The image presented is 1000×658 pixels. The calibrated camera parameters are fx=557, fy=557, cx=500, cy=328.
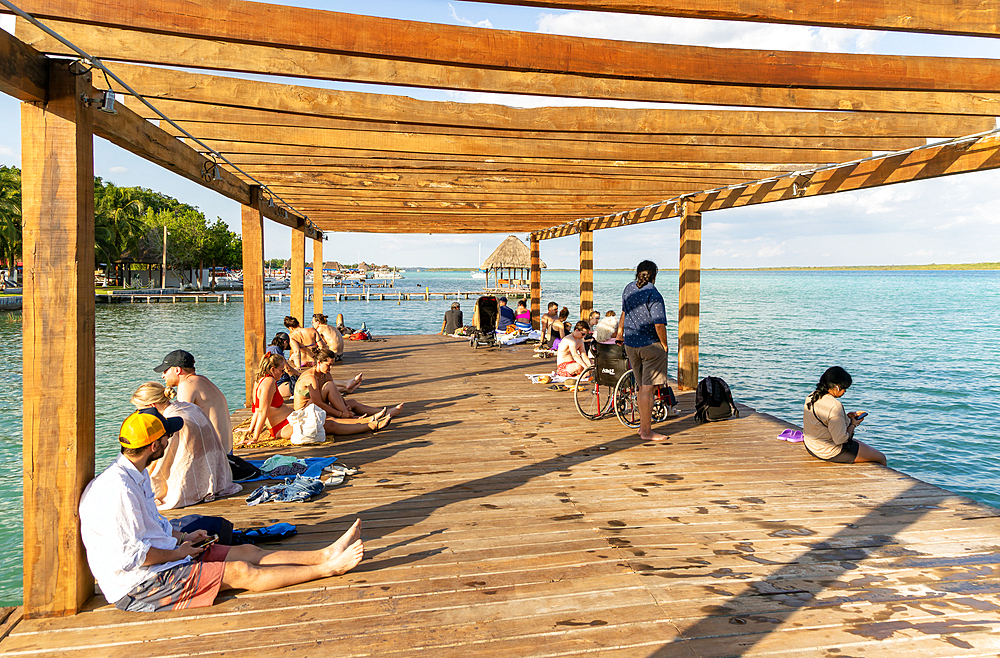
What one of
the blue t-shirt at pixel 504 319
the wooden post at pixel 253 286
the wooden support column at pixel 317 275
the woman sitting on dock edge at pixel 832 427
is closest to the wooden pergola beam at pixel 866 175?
the woman sitting on dock edge at pixel 832 427

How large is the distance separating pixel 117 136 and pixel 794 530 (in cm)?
476

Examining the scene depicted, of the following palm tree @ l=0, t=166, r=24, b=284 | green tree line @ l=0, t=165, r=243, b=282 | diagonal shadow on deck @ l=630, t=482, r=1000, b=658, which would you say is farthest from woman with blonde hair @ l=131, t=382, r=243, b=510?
green tree line @ l=0, t=165, r=243, b=282

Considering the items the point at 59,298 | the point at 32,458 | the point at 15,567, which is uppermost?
the point at 59,298

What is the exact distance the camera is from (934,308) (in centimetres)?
5281

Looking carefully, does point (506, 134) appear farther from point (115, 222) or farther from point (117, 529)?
point (115, 222)

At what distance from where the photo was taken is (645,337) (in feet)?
18.0

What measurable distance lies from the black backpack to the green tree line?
1367 inches

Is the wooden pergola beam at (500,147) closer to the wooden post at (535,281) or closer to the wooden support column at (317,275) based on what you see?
the wooden support column at (317,275)

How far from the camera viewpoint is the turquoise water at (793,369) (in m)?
9.29

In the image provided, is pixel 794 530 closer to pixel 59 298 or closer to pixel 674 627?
pixel 674 627

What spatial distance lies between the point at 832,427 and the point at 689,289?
3334 millimetres

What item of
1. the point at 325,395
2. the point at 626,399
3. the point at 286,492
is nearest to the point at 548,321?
the point at 626,399

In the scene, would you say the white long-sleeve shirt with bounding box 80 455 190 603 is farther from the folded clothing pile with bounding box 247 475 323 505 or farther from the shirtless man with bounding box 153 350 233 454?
the shirtless man with bounding box 153 350 233 454

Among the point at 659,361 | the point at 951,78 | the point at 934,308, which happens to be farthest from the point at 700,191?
the point at 934,308
